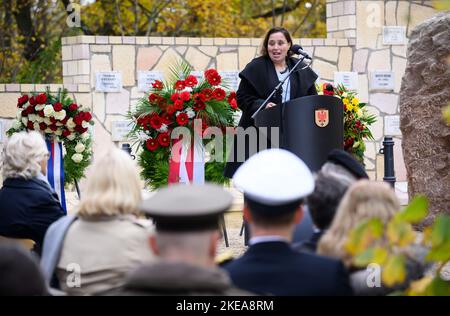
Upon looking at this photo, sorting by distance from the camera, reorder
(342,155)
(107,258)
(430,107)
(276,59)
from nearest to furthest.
Answer: (107,258) → (342,155) → (276,59) → (430,107)

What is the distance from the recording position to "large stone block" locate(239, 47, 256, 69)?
13.5 metres

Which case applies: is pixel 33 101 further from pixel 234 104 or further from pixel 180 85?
pixel 234 104

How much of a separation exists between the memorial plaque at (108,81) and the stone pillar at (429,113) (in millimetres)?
4602

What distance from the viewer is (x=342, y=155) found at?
4645 millimetres

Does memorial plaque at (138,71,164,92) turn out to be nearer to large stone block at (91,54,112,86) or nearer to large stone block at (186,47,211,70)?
large stone block at (91,54,112,86)

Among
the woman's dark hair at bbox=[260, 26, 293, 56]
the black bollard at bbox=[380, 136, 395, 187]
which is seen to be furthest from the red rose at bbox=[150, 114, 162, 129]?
the black bollard at bbox=[380, 136, 395, 187]

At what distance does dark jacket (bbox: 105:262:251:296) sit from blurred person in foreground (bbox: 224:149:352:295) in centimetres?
49

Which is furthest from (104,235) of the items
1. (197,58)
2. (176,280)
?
(197,58)

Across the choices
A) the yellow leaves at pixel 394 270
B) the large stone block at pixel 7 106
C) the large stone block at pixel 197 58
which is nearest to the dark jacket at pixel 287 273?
the yellow leaves at pixel 394 270

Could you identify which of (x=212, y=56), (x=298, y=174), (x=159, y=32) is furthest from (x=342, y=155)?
(x=159, y=32)

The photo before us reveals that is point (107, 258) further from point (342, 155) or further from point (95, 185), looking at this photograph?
point (342, 155)

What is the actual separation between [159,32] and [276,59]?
35.8 feet

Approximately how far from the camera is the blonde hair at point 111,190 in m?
4.06

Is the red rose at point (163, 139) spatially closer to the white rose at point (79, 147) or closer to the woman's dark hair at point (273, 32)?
the woman's dark hair at point (273, 32)
